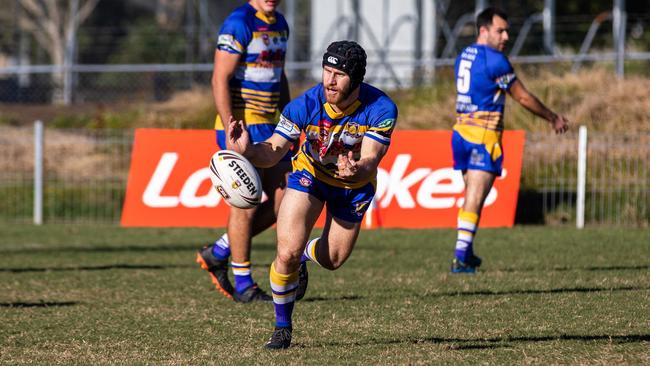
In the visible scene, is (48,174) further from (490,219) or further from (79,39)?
(79,39)

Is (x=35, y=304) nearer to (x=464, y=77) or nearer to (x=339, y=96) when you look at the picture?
(x=339, y=96)

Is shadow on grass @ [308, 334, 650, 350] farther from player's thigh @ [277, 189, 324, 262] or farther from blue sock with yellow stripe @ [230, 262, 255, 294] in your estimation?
blue sock with yellow stripe @ [230, 262, 255, 294]

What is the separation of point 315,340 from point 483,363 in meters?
1.15

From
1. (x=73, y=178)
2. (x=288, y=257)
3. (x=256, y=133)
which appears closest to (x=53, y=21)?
(x=73, y=178)

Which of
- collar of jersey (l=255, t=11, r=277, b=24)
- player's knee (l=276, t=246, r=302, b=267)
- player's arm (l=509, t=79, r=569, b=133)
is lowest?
player's knee (l=276, t=246, r=302, b=267)

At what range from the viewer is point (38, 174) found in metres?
15.8

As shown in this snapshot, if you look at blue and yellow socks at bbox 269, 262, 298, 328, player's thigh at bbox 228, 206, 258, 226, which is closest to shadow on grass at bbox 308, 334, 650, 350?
blue and yellow socks at bbox 269, 262, 298, 328

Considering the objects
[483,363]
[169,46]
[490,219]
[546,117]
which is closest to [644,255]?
[546,117]

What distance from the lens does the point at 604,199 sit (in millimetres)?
14750

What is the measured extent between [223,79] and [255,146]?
1.82 meters

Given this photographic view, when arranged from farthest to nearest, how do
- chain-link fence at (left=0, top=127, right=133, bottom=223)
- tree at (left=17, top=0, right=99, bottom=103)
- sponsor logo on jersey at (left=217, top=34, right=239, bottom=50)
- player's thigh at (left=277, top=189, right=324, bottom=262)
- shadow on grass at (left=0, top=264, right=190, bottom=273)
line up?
tree at (left=17, top=0, right=99, bottom=103) → chain-link fence at (left=0, top=127, right=133, bottom=223) → shadow on grass at (left=0, top=264, right=190, bottom=273) → sponsor logo on jersey at (left=217, top=34, right=239, bottom=50) → player's thigh at (left=277, top=189, right=324, bottom=262)

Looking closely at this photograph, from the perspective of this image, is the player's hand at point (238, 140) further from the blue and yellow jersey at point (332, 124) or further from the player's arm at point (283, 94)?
the player's arm at point (283, 94)

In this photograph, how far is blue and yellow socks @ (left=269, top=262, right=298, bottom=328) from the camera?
6.16 m

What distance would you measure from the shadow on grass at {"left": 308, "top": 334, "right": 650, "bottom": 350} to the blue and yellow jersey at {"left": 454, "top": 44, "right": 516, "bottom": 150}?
3.41 meters
